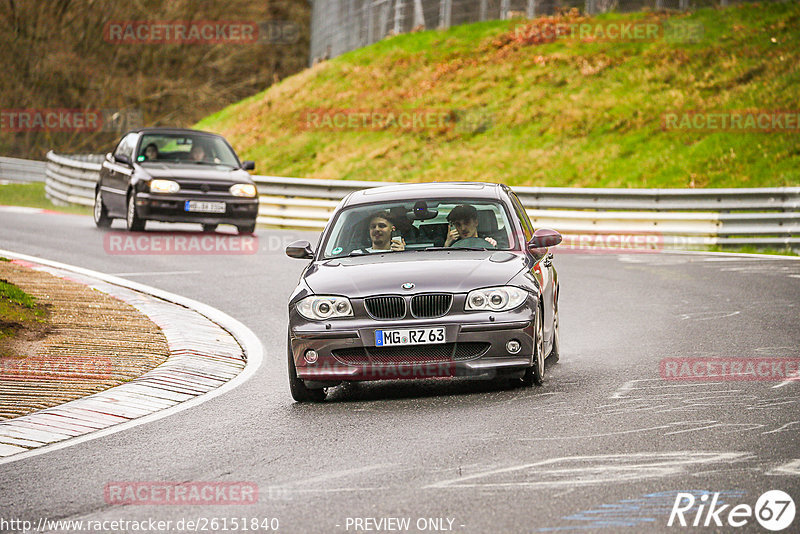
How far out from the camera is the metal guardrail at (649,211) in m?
20.5

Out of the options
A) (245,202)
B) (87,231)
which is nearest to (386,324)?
(245,202)

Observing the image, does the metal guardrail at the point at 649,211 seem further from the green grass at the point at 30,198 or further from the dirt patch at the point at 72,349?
the dirt patch at the point at 72,349

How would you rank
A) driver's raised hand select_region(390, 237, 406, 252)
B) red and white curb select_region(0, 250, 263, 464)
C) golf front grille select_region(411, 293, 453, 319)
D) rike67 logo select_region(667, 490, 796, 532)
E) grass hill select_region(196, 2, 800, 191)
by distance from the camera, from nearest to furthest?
rike67 logo select_region(667, 490, 796, 532) < red and white curb select_region(0, 250, 263, 464) < golf front grille select_region(411, 293, 453, 319) < driver's raised hand select_region(390, 237, 406, 252) < grass hill select_region(196, 2, 800, 191)

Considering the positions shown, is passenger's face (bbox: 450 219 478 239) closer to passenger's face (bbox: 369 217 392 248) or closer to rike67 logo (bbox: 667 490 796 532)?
passenger's face (bbox: 369 217 392 248)

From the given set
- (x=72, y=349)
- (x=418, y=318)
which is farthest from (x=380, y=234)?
(x=72, y=349)

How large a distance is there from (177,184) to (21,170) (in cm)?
2352

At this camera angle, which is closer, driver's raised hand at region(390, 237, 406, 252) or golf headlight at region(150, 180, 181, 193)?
driver's raised hand at region(390, 237, 406, 252)

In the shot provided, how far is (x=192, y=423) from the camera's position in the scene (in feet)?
26.6

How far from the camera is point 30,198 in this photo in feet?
113

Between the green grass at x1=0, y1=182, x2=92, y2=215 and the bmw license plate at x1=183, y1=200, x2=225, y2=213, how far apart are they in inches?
329

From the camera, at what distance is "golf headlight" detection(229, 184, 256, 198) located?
2153cm

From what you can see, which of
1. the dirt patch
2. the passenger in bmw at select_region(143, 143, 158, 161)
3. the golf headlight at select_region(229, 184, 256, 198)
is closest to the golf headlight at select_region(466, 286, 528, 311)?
the dirt patch

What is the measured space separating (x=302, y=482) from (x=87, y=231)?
17.0 meters

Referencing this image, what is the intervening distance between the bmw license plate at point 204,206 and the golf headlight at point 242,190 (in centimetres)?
29
